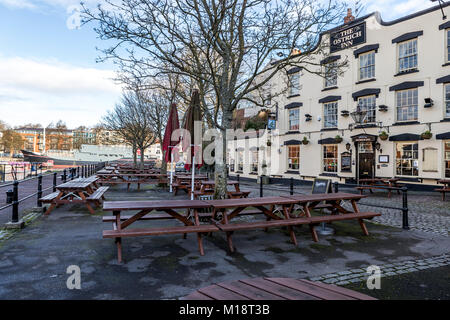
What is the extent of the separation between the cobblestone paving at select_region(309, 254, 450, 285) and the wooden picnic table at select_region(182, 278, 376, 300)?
189 centimetres

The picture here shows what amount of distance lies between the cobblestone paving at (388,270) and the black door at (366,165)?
536 inches

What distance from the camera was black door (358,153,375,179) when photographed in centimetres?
1757

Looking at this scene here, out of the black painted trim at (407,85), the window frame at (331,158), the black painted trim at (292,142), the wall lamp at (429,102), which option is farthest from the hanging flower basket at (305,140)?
the wall lamp at (429,102)

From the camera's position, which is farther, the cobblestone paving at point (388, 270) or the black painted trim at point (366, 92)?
the black painted trim at point (366, 92)

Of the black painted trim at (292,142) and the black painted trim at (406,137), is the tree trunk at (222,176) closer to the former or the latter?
the black painted trim at (406,137)

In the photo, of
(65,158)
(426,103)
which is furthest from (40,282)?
(65,158)

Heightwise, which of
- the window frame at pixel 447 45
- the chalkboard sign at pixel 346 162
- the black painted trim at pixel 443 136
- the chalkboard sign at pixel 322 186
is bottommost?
the chalkboard sign at pixel 322 186

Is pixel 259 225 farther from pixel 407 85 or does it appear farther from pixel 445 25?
pixel 445 25

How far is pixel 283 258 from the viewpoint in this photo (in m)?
4.78

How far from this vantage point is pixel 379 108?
55.7 feet

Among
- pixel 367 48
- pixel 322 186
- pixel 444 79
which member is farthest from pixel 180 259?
pixel 367 48

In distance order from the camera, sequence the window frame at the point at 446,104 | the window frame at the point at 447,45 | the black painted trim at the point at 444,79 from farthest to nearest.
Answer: the window frame at the point at 447,45 → the window frame at the point at 446,104 → the black painted trim at the point at 444,79

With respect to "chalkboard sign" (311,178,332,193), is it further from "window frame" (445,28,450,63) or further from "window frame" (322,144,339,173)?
"window frame" (445,28,450,63)

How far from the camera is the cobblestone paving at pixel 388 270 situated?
3902mm
